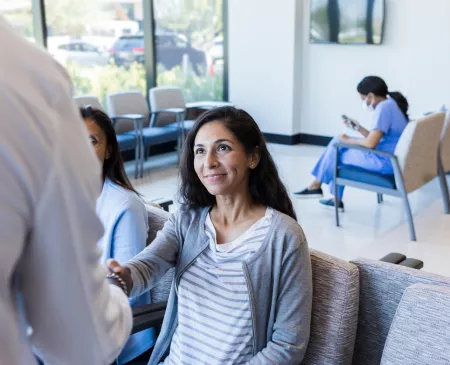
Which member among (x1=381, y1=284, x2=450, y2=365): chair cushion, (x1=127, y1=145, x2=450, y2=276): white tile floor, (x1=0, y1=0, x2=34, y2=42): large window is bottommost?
(x1=127, y1=145, x2=450, y2=276): white tile floor

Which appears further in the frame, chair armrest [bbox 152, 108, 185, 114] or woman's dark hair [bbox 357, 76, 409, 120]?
chair armrest [bbox 152, 108, 185, 114]

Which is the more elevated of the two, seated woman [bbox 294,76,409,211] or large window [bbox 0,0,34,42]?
large window [bbox 0,0,34,42]

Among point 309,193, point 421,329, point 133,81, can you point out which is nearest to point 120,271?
point 421,329

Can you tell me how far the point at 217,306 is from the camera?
1.62 m

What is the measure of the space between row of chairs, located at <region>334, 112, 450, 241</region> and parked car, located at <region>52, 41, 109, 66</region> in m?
3.33

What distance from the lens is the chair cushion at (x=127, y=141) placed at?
20.0 feet

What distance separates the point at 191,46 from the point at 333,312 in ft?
21.9

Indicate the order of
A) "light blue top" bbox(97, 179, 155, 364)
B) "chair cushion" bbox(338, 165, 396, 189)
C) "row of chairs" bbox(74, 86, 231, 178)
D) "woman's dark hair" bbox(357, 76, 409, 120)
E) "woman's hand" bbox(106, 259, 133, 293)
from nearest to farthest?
"woman's hand" bbox(106, 259, 133, 293)
"light blue top" bbox(97, 179, 155, 364)
"chair cushion" bbox(338, 165, 396, 189)
"woman's dark hair" bbox(357, 76, 409, 120)
"row of chairs" bbox(74, 86, 231, 178)

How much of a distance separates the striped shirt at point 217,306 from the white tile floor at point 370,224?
186cm

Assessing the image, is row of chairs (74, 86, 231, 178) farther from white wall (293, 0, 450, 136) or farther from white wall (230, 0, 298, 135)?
white wall (293, 0, 450, 136)

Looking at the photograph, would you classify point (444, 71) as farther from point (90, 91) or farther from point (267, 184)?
point (267, 184)

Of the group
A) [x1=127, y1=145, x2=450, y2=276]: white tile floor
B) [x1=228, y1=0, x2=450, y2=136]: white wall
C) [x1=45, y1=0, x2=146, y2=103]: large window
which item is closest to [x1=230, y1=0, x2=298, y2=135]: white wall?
[x1=228, y1=0, x2=450, y2=136]: white wall

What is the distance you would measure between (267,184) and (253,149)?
0.11m

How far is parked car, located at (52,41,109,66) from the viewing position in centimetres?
655
